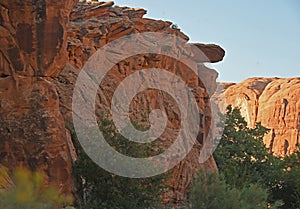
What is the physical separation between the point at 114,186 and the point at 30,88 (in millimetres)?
3609

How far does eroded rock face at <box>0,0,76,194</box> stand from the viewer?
13172mm

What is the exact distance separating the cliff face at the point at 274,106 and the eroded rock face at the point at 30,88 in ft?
150

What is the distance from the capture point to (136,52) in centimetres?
2306

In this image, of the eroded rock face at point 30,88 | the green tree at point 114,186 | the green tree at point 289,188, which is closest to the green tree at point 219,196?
the green tree at point 114,186

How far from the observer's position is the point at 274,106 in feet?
196

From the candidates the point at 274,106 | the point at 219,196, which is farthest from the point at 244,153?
the point at 274,106

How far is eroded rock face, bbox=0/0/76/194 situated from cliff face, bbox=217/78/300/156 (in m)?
45.8

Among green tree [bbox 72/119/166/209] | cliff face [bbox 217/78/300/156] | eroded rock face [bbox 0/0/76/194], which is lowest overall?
cliff face [bbox 217/78/300/156]

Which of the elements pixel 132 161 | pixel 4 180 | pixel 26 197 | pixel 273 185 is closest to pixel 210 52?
pixel 273 185

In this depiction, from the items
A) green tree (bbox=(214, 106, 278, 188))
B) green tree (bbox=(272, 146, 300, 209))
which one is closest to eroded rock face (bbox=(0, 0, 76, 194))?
green tree (bbox=(214, 106, 278, 188))

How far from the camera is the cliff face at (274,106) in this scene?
57.9 metres

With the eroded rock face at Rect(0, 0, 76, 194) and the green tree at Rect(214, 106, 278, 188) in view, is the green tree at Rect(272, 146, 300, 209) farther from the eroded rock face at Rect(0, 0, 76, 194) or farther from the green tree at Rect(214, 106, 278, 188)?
the eroded rock face at Rect(0, 0, 76, 194)

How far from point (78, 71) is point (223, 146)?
40.2 feet

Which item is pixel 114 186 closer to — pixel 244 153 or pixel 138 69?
pixel 138 69
